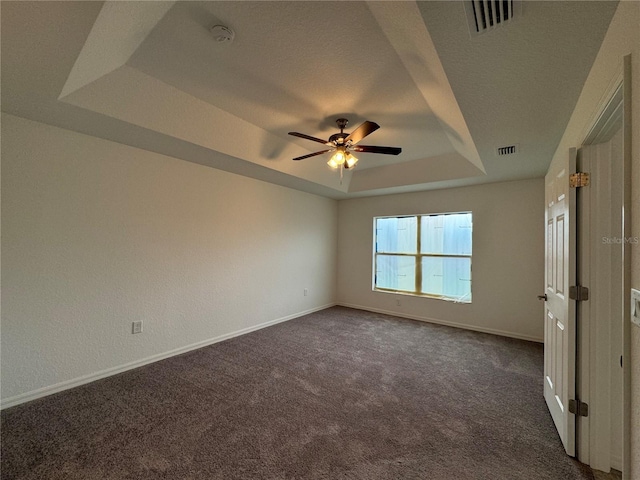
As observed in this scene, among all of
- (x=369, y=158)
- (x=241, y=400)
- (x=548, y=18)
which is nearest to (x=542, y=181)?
(x=369, y=158)

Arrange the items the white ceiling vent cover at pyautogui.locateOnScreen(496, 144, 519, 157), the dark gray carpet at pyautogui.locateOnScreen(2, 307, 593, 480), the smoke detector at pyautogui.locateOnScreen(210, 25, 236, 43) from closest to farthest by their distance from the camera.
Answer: the dark gray carpet at pyautogui.locateOnScreen(2, 307, 593, 480) < the smoke detector at pyautogui.locateOnScreen(210, 25, 236, 43) < the white ceiling vent cover at pyautogui.locateOnScreen(496, 144, 519, 157)

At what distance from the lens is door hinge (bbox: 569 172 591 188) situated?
5.18 feet

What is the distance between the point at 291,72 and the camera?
2078 millimetres

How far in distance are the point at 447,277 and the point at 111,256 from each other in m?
4.72

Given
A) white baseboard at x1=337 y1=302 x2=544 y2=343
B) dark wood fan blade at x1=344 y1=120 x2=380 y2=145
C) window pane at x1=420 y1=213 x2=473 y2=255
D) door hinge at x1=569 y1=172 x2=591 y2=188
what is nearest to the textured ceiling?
dark wood fan blade at x1=344 y1=120 x2=380 y2=145

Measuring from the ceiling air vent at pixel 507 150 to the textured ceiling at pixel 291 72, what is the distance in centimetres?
7

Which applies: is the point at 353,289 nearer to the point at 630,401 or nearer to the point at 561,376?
the point at 561,376

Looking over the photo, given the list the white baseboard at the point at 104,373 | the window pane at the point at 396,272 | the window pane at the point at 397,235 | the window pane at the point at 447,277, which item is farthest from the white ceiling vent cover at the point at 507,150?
the white baseboard at the point at 104,373

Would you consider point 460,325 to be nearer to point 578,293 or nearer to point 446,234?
point 446,234

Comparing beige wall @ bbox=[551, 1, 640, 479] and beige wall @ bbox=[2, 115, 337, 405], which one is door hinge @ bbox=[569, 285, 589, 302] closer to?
beige wall @ bbox=[551, 1, 640, 479]

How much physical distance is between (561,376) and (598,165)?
4.57 ft

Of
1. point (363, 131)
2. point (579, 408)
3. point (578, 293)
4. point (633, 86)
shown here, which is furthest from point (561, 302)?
point (363, 131)

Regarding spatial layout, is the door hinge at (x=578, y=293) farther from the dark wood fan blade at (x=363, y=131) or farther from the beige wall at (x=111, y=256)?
the beige wall at (x=111, y=256)

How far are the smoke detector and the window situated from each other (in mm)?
4035
